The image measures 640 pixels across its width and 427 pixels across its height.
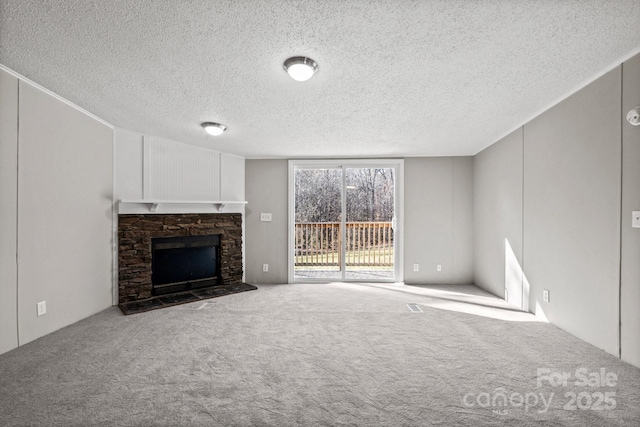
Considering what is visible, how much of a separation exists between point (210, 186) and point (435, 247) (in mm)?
3869

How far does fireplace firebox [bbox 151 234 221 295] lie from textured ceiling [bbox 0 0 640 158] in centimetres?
173

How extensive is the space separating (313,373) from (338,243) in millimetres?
3294

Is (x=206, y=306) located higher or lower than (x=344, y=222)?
lower

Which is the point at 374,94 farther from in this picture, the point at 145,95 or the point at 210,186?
the point at 210,186

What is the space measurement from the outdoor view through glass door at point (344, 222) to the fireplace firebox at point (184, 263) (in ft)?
4.43

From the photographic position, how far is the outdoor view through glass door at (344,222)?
483 cm

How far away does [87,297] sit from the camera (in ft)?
9.68

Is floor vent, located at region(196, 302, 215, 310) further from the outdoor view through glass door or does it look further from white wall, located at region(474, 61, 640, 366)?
white wall, located at region(474, 61, 640, 366)

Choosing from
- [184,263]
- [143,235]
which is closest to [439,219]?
[184,263]

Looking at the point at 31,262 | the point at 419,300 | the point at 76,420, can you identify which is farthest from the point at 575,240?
the point at 31,262

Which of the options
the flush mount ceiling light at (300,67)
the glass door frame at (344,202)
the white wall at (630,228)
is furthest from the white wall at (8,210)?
the white wall at (630,228)

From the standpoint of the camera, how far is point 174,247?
12.7 feet

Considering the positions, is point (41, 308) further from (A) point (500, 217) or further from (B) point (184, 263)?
(A) point (500, 217)

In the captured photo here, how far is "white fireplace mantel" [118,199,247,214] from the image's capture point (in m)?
3.45
